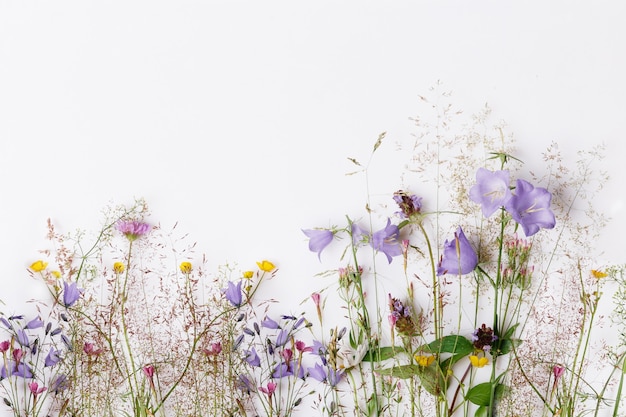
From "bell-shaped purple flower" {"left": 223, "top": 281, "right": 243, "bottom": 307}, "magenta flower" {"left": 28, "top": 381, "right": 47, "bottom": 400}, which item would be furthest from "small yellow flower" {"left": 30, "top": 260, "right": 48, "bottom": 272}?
"bell-shaped purple flower" {"left": 223, "top": 281, "right": 243, "bottom": 307}

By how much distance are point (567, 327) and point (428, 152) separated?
0.48m

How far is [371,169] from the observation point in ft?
5.14

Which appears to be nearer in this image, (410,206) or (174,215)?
(410,206)

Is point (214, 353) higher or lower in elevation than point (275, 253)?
lower

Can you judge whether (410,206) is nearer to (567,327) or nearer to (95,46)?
(567,327)

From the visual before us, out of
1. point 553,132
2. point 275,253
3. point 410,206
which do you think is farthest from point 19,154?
point 553,132

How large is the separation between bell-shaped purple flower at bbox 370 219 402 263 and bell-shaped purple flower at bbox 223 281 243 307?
32 centimetres

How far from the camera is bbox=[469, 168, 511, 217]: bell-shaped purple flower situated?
147 centimetres

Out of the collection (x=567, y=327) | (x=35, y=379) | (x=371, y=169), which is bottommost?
(x=35, y=379)

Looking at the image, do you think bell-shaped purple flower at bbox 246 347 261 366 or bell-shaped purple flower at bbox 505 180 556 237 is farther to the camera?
bell-shaped purple flower at bbox 246 347 261 366

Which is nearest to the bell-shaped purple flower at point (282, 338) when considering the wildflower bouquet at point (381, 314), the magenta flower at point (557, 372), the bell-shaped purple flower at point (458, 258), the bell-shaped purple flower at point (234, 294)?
the wildflower bouquet at point (381, 314)

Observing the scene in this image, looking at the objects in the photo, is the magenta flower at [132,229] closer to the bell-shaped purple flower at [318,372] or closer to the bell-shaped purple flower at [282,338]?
the bell-shaped purple flower at [282,338]

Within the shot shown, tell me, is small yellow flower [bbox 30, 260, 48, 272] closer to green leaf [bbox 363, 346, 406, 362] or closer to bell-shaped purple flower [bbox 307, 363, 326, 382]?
bell-shaped purple flower [bbox 307, 363, 326, 382]

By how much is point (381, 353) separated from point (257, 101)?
0.63m
